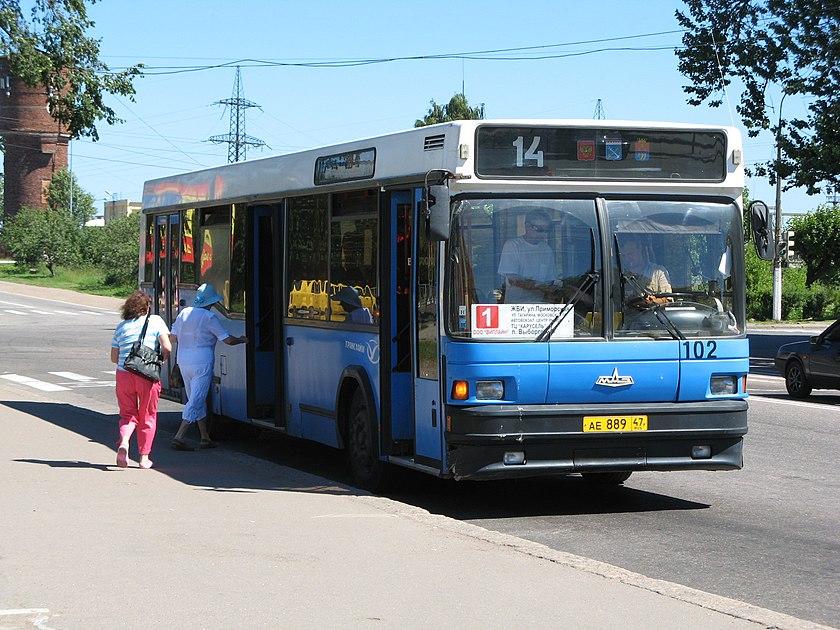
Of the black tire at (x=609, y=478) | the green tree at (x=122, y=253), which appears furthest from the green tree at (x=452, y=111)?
the black tire at (x=609, y=478)

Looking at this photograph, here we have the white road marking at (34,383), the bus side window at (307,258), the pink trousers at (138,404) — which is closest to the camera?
the pink trousers at (138,404)

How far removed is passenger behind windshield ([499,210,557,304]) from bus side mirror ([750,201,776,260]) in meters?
1.85

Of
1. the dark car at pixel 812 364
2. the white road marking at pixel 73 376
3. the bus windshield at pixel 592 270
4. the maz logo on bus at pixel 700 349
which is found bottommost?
the white road marking at pixel 73 376

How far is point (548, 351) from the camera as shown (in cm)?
951

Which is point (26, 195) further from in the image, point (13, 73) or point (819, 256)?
point (13, 73)

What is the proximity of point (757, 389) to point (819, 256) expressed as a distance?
39912 mm

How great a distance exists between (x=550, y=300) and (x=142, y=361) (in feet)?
12.3

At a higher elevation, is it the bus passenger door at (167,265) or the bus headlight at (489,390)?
the bus passenger door at (167,265)

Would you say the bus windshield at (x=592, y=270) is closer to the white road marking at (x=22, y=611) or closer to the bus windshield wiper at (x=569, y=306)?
the bus windshield wiper at (x=569, y=306)

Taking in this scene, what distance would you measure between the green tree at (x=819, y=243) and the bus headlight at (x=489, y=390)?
51.3 metres

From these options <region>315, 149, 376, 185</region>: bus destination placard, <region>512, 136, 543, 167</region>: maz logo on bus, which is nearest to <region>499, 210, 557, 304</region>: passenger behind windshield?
<region>512, 136, 543, 167</region>: maz logo on bus

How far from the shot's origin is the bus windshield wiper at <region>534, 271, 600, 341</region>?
9.52 metres

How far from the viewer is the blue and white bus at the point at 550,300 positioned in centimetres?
951

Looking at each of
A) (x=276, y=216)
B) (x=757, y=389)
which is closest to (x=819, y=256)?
(x=757, y=389)
